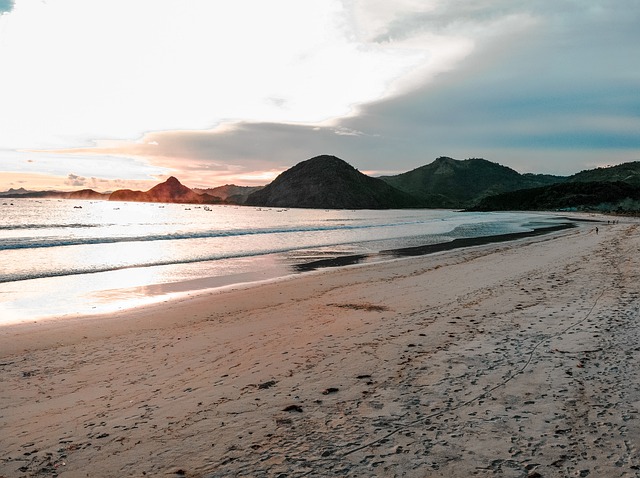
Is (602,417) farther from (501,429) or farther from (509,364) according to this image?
(509,364)

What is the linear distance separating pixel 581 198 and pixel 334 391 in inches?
Result: 5978

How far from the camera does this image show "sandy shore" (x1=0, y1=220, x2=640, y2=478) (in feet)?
14.2

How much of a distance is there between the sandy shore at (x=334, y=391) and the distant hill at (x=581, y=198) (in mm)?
120517

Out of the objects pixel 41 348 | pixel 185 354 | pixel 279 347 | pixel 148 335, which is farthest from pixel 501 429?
pixel 41 348

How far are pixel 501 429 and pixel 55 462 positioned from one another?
4.71 m

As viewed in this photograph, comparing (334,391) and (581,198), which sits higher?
(581,198)

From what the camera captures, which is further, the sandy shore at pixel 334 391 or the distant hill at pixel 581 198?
the distant hill at pixel 581 198

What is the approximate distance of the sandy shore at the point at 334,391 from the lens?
4324mm

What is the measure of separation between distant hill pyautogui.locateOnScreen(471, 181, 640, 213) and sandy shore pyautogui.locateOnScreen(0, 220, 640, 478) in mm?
120517

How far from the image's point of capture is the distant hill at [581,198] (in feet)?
405

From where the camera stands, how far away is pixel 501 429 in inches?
187

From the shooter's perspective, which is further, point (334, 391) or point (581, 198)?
point (581, 198)

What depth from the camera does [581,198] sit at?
440 feet

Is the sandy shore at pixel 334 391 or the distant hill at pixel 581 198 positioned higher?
the distant hill at pixel 581 198
